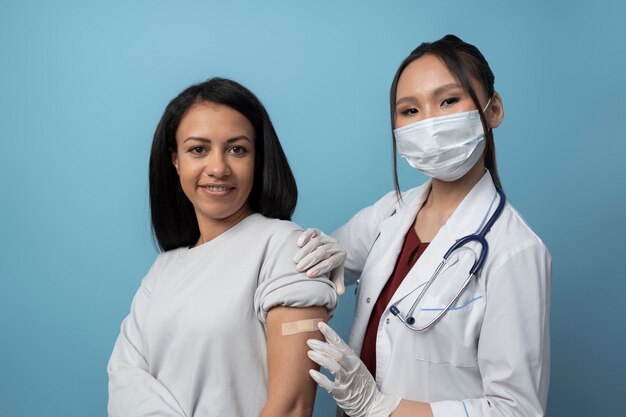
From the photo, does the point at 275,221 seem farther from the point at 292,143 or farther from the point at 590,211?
the point at 590,211

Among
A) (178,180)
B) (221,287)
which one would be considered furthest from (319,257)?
(178,180)

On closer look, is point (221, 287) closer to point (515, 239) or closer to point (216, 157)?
point (216, 157)

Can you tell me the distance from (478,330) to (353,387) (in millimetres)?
366

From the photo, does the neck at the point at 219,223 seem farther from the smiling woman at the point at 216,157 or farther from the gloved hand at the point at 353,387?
the gloved hand at the point at 353,387

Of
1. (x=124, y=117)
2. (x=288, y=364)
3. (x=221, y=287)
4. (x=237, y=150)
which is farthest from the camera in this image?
(x=124, y=117)

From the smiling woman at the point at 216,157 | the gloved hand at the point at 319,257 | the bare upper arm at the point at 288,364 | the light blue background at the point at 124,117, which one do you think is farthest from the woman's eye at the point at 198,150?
the light blue background at the point at 124,117

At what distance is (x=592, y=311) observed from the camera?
2576 mm

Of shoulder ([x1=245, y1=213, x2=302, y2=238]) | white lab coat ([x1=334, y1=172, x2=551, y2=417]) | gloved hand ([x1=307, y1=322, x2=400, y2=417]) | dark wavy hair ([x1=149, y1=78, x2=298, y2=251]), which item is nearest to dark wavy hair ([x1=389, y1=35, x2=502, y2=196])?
white lab coat ([x1=334, y1=172, x2=551, y2=417])

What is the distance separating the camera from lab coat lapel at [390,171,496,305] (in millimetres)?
1846

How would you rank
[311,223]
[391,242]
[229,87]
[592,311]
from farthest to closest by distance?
[311,223] → [592,311] → [391,242] → [229,87]

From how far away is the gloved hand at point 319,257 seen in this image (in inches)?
65.5

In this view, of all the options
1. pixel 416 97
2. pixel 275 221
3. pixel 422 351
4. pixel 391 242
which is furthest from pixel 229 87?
pixel 422 351

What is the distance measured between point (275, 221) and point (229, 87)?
0.39 metres

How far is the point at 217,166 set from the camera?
5.65ft
